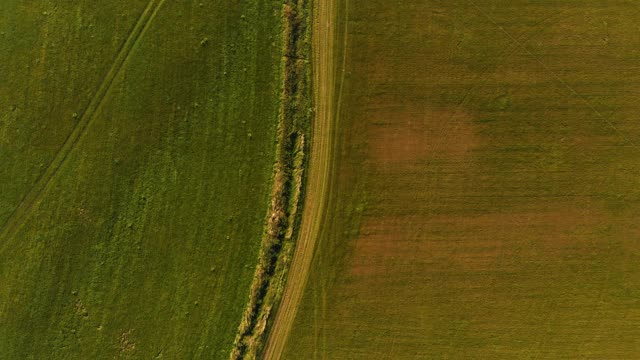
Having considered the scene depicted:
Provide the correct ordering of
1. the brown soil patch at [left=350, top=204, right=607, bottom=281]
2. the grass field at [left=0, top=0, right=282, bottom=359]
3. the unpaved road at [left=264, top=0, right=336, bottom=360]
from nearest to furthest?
1. the grass field at [left=0, top=0, right=282, bottom=359]
2. the unpaved road at [left=264, top=0, right=336, bottom=360]
3. the brown soil patch at [left=350, top=204, right=607, bottom=281]

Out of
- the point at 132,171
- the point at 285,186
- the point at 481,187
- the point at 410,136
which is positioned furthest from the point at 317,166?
the point at 132,171

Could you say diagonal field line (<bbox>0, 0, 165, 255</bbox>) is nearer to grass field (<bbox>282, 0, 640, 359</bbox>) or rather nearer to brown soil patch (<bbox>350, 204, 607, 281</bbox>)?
grass field (<bbox>282, 0, 640, 359</bbox>)

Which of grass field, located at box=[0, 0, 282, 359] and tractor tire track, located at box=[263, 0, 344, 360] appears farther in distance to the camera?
tractor tire track, located at box=[263, 0, 344, 360]

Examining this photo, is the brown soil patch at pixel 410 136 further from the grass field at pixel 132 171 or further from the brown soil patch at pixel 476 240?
the grass field at pixel 132 171

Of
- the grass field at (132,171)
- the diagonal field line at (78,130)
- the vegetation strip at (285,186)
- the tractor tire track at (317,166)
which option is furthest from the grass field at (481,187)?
the diagonal field line at (78,130)

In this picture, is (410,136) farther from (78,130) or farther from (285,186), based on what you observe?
(78,130)

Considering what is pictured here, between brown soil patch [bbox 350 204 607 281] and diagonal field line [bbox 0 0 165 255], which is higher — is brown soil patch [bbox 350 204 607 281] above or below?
below

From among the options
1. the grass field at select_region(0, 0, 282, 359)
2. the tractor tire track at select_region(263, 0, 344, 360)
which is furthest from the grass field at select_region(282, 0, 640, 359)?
the grass field at select_region(0, 0, 282, 359)

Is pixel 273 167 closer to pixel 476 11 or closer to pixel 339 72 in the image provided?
pixel 339 72
